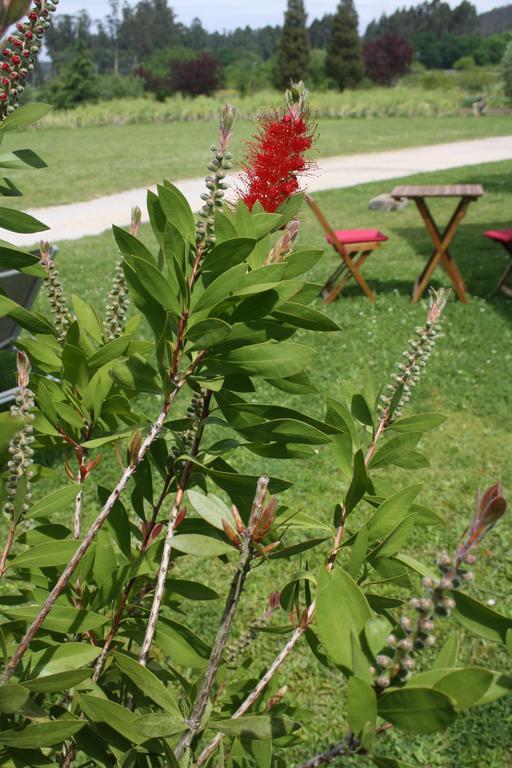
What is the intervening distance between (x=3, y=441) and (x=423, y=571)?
1.74 ft

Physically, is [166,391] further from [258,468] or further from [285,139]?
[258,468]

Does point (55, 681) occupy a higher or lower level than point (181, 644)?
higher

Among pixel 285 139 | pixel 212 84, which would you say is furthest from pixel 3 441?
pixel 212 84

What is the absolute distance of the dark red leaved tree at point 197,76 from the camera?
4381 cm

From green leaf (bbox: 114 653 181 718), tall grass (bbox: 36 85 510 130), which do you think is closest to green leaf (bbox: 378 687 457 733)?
green leaf (bbox: 114 653 181 718)

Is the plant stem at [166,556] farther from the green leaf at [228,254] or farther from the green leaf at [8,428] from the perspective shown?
the green leaf at [8,428]

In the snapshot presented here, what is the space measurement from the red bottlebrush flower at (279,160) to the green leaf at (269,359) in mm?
177

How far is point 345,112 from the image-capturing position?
100 feet

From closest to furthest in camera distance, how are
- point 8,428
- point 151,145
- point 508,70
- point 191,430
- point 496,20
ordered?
point 8,428 → point 191,430 → point 151,145 → point 508,70 → point 496,20

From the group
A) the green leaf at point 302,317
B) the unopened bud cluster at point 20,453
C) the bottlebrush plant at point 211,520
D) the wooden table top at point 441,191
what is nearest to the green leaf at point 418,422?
the bottlebrush plant at point 211,520

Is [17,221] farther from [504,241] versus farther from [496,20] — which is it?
[496,20]

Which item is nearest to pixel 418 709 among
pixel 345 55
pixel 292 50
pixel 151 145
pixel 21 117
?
pixel 21 117

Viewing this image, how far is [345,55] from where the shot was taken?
147 feet

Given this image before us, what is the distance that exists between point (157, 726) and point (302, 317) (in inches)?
15.6
